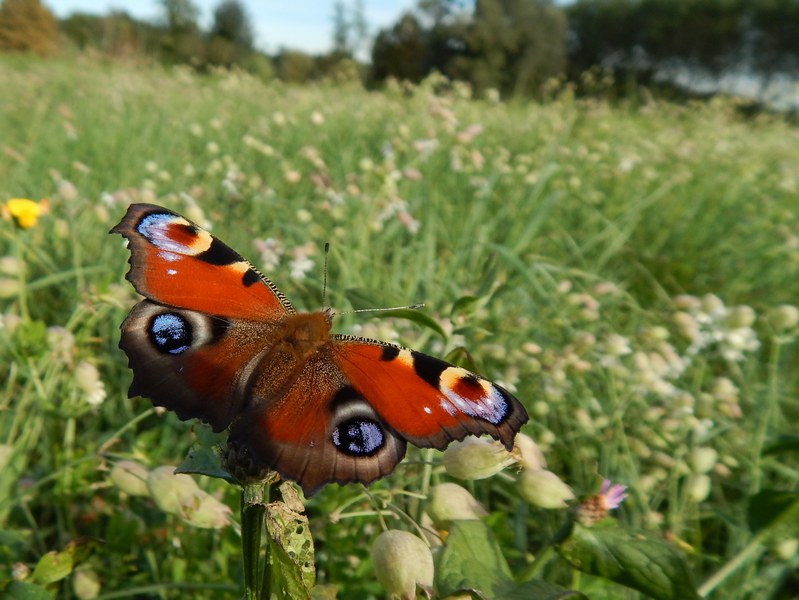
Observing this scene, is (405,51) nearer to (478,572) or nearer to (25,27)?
(478,572)

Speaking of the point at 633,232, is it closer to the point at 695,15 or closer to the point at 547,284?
the point at 547,284

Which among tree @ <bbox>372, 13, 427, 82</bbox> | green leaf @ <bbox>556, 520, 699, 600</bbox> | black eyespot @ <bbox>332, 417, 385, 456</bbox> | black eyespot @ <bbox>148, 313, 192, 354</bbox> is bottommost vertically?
green leaf @ <bbox>556, 520, 699, 600</bbox>

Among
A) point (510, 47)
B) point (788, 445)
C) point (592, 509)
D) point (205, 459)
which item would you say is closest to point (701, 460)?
point (788, 445)

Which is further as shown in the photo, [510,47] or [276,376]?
[510,47]

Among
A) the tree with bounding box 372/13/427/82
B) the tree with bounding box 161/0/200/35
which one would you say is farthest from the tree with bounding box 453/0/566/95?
the tree with bounding box 161/0/200/35

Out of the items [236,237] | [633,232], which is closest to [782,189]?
[633,232]

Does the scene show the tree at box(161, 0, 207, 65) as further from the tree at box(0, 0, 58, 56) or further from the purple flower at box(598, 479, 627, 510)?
Answer: the purple flower at box(598, 479, 627, 510)
